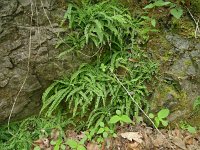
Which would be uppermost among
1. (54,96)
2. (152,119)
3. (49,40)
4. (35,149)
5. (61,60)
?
(49,40)

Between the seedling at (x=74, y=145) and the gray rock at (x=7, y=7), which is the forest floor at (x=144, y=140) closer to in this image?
the seedling at (x=74, y=145)

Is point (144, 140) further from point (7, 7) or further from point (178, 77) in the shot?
point (7, 7)

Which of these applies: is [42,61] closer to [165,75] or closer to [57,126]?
[57,126]

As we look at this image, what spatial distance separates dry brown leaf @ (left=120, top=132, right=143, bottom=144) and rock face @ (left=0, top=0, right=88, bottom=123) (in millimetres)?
1262

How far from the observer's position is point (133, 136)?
432cm

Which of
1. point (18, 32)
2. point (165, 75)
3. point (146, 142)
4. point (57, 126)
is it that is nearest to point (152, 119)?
point (146, 142)

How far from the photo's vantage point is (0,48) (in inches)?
169

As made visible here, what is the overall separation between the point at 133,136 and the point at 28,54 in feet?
6.20

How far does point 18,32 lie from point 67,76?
0.96 m

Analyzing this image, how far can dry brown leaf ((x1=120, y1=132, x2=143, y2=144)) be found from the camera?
4285 millimetres

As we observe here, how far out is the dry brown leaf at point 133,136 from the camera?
429 cm

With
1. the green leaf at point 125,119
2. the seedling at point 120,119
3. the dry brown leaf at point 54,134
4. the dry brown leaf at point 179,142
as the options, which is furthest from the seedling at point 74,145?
the dry brown leaf at point 179,142

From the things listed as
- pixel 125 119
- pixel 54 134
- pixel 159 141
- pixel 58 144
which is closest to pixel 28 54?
pixel 54 134

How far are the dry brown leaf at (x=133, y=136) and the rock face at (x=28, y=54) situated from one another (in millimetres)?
1262
